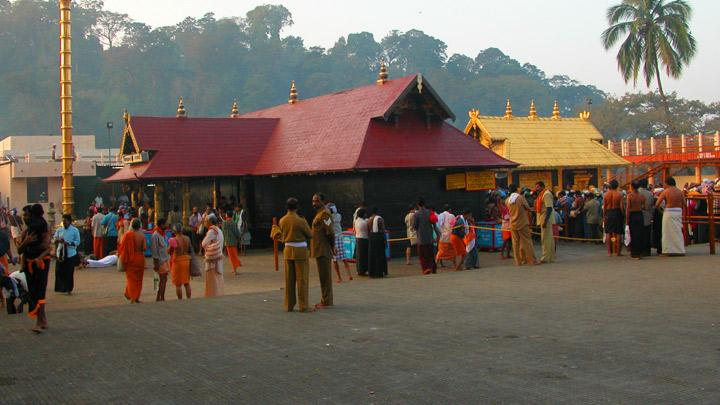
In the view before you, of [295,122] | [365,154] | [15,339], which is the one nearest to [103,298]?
[15,339]

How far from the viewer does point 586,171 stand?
34688 millimetres

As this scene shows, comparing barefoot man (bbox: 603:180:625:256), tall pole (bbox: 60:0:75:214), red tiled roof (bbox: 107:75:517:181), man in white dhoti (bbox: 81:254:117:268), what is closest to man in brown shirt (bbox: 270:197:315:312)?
barefoot man (bbox: 603:180:625:256)

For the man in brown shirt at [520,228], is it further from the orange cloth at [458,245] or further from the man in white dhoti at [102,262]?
the man in white dhoti at [102,262]

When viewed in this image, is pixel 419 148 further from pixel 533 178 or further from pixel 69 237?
pixel 533 178

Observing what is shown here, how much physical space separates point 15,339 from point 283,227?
12.4 feet

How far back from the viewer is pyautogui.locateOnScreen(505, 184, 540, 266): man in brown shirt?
16875 mm

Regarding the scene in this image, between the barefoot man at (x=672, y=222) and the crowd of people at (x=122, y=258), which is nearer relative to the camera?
the crowd of people at (x=122, y=258)

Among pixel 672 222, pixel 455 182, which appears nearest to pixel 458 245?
pixel 672 222

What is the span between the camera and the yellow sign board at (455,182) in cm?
2242

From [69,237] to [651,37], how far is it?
41.2 metres

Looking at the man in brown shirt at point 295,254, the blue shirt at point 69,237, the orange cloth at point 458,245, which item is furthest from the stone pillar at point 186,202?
the man in brown shirt at point 295,254

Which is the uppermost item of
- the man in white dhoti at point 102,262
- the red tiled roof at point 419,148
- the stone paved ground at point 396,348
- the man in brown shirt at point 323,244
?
the red tiled roof at point 419,148

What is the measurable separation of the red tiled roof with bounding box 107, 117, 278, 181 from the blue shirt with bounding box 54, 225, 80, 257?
8.61 metres

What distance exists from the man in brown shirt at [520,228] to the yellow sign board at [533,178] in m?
16.3
